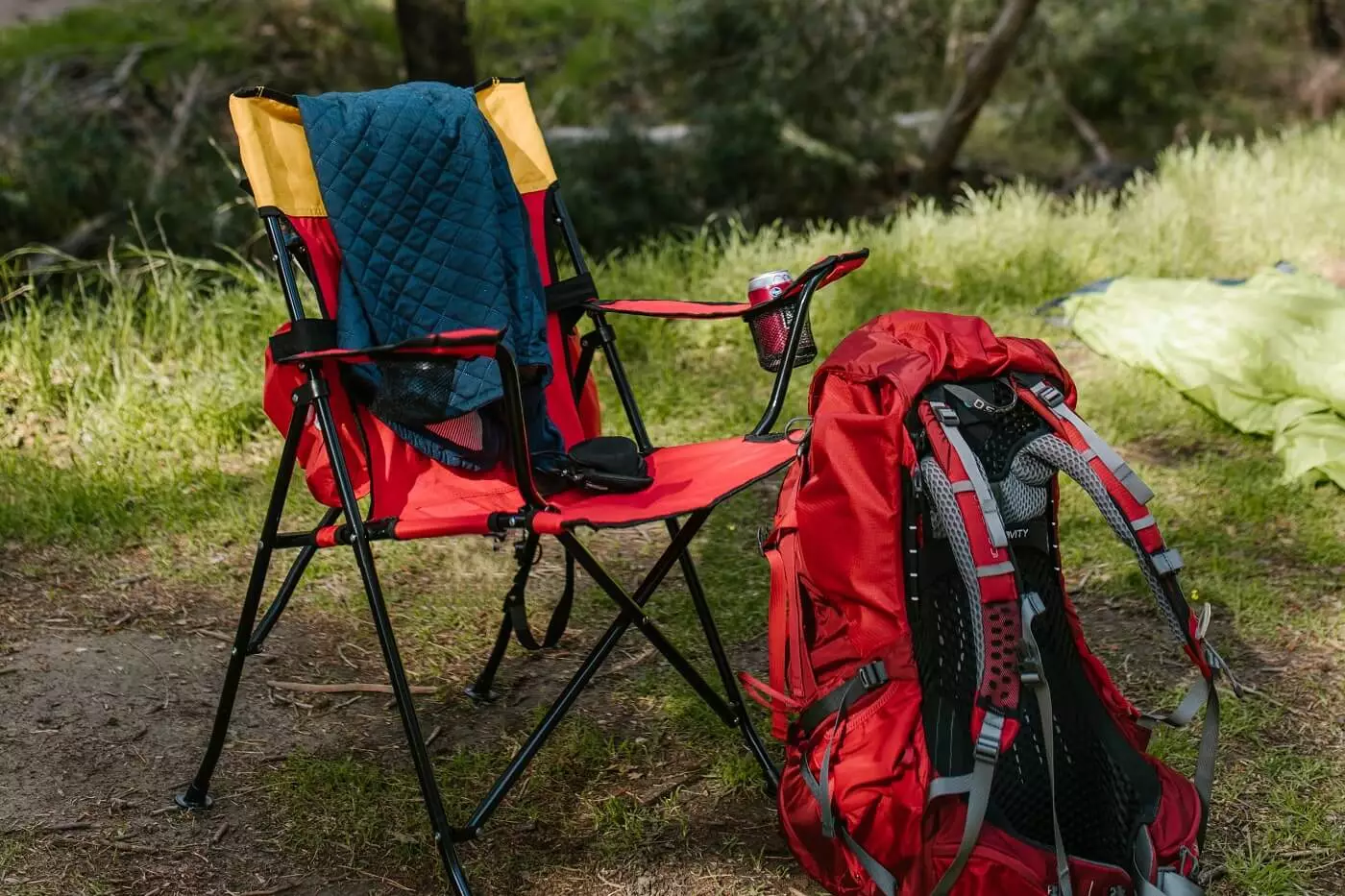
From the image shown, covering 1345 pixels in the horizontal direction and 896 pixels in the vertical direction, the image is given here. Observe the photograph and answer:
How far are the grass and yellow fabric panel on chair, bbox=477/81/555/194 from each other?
1.00 metres

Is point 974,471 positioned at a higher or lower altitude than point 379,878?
higher

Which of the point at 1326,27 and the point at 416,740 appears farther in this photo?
the point at 1326,27

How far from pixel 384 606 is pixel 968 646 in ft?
3.18

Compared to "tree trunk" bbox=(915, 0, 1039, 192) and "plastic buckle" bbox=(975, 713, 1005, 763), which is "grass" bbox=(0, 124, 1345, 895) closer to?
"plastic buckle" bbox=(975, 713, 1005, 763)

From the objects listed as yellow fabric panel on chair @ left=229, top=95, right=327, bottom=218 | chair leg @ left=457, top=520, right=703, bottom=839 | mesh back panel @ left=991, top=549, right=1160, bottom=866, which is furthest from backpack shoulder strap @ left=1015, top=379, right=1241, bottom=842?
yellow fabric panel on chair @ left=229, top=95, right=327, bottom=218

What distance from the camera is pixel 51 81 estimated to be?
7.36 m

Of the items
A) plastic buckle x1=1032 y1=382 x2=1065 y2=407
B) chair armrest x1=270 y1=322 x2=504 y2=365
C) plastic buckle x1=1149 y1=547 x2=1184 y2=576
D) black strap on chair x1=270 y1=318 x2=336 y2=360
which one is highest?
chair armrest x1=270 y1=322 x2=504 y2=365

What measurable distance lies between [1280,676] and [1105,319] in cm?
188

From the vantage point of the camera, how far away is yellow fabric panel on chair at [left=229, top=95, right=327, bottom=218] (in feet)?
6.91

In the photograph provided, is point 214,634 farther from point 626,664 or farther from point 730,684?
point 730,684

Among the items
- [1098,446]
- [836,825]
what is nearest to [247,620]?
[836,825]

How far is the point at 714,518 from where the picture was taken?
3.33 meters

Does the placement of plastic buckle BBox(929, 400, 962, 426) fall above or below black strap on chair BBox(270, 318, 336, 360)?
below

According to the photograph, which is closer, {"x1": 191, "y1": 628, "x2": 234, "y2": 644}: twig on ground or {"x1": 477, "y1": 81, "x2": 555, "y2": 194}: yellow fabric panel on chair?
{"x1": 477, "y1": 81, "x2": 555, "y2": 194}: yellow fabric panel on chair
